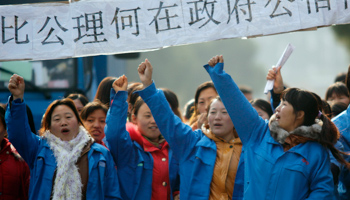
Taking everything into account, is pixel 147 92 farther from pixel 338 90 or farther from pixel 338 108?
pixel 338 90

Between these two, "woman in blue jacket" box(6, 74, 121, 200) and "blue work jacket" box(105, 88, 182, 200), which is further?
"blue work jacket" box(105, 88, 182, 200)

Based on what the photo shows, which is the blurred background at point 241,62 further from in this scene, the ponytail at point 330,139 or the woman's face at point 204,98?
the ponytail at point 330,139

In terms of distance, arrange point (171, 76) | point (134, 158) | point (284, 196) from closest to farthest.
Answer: point (284, 196)
point (134, 158)
point (171, 76)

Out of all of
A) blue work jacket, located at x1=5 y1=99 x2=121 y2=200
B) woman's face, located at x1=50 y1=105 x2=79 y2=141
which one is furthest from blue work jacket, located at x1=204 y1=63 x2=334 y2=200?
woman's face, located at x1=50 y1=105 x2=79 y2=141

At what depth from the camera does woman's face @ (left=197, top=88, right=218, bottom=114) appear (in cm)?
495

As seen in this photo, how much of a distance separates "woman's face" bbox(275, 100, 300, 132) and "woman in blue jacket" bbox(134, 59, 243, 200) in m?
0.44

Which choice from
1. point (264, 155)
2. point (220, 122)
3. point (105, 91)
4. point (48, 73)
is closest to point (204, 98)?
point (105, 91)

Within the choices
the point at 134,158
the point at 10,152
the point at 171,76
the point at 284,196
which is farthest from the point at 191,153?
the point at 171,76

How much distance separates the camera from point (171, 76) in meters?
8.12

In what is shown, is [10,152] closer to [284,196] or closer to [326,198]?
[284,196]

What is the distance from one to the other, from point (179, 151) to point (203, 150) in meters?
0.18

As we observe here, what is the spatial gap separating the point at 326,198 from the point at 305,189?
0.14m

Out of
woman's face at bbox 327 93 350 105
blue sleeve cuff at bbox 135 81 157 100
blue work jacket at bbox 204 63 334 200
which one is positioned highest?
blue sleeve cuff at bbox 135 81 157 100

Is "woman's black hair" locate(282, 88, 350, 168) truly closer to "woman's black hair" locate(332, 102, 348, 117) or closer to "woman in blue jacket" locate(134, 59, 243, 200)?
"woman in blue jacket" locate(134, 59, 243, 200)
